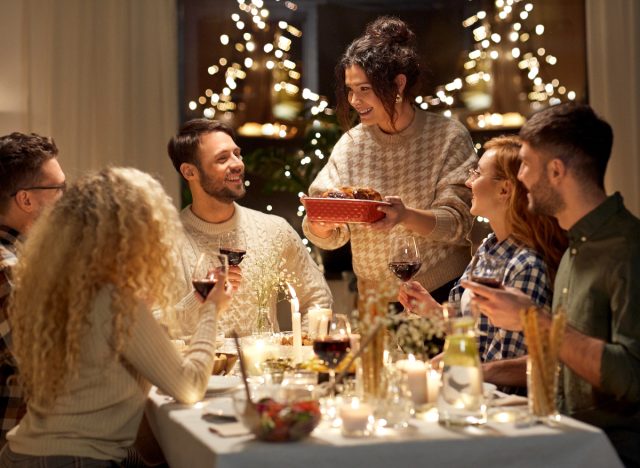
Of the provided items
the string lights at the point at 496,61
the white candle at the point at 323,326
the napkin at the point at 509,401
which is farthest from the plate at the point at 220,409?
the string lights at the point at 496,61

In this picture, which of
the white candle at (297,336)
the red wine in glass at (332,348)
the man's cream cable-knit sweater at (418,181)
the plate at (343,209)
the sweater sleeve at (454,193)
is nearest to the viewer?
the red wine in glass at (332,348)

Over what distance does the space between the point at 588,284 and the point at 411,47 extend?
5.63 ft

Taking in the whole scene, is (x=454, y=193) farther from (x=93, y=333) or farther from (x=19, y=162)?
(x=93, y=333)

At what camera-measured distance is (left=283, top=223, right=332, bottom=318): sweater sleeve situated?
4.21 m

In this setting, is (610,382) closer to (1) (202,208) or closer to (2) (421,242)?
(2) (421,242)

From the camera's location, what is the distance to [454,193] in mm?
3826

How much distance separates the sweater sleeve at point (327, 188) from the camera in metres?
4.00

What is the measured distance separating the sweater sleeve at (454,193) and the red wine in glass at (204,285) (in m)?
1.17

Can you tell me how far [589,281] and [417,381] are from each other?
0.55 meters

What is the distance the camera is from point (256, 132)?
6.31 meters

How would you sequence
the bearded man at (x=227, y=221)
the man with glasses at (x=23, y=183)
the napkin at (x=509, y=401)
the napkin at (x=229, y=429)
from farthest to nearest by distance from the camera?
the bearded man at (x=227, y=221)
the man with glasses at (x=23, y=183)
the napkin at (x=509, y=401)
the napkin at (x=229, y=429)

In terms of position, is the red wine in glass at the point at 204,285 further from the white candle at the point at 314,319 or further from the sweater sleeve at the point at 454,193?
the sweater sleeve at the point at 454,193

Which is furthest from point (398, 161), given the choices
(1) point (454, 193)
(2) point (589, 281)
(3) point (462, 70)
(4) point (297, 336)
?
(3) point (462, 70)

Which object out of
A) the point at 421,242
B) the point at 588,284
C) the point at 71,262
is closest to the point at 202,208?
the point at 421,242
